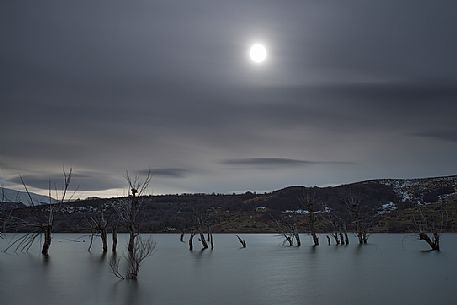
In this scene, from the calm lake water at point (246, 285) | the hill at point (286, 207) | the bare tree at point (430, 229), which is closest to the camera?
the calm lake water at point (246, 285)

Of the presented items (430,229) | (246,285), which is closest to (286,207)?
(430,229)

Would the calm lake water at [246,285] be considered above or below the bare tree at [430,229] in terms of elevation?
below

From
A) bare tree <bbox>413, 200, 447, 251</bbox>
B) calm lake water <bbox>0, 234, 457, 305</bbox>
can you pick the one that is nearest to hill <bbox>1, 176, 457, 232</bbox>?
bare tree <bbox>413, 200, 447, 251</bbox>

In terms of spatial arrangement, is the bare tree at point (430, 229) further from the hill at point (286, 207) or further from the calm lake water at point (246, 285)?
the hill at point (286, 207)

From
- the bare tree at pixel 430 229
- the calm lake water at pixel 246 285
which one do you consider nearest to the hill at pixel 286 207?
the bare tree at pixel 430 229

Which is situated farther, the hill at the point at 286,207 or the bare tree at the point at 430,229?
the hill at the point at 286,207

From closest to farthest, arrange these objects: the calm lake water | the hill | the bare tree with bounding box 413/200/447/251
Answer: the calm lake water < the bare tree with bounding box 413/200/447/251 < the hill

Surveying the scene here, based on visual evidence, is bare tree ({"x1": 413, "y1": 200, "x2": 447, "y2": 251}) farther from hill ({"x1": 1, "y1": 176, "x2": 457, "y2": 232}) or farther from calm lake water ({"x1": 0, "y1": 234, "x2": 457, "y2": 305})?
hill ({"x1": 1, "y1": 176, "x2": 457, "y2": 232})

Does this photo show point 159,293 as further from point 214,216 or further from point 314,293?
point 214,216

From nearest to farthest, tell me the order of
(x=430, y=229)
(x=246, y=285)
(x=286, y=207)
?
(x=246, y=285) → (x=430, y=229) → (x=286, y=207)

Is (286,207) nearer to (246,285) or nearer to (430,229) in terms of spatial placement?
(430,229)

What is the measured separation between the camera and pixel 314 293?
21203 mm

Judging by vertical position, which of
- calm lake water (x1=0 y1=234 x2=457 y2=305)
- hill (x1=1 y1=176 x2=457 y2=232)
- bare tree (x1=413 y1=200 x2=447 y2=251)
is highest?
hill (x1=1 y1=176 x2=457 y2=232)

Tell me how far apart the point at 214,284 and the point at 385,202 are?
127912 millimetres
